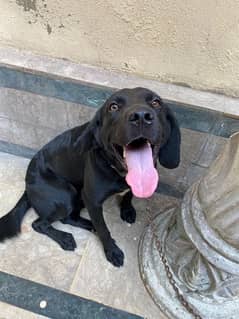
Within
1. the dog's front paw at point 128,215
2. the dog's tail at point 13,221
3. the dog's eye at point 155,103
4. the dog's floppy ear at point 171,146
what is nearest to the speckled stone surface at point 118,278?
the dog's front paw at point 128,215

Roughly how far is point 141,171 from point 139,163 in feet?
0.10

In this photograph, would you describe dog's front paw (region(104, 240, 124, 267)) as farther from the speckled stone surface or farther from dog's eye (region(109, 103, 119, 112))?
dog's eye (region(109, 103, 119, 112))

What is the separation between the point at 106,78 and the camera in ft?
5.69

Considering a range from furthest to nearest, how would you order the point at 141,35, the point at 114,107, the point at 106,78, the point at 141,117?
the point at 106,78 → the point at 141,35 → the point at 114,107 → the point at 141,117

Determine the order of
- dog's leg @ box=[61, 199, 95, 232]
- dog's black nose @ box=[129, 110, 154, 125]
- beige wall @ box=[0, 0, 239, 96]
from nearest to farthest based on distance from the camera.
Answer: dog's black nose @ box=[129, 110, 154, 125]
beige wall @ box=[0, 0, 239, 96]
dog's leg @ box=[61, 199, 95, 232]

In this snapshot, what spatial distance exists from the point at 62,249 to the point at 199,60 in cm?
108

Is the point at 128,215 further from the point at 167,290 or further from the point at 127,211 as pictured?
the point at 167,290

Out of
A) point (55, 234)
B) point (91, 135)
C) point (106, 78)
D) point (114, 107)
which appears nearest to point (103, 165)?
point (91, 135)

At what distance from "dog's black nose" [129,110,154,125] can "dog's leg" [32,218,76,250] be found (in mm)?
849

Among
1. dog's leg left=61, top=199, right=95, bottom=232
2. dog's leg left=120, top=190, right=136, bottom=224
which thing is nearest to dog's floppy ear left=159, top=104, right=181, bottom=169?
dog's leg left=120, top=190, right=136, bottom=224

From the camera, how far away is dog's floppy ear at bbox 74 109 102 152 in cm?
143

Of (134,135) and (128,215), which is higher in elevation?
(134,135)

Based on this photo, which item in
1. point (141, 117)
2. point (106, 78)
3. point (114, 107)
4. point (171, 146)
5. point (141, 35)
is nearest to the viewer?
point (141, 117)

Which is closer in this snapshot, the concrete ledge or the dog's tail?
the concrete ledge
